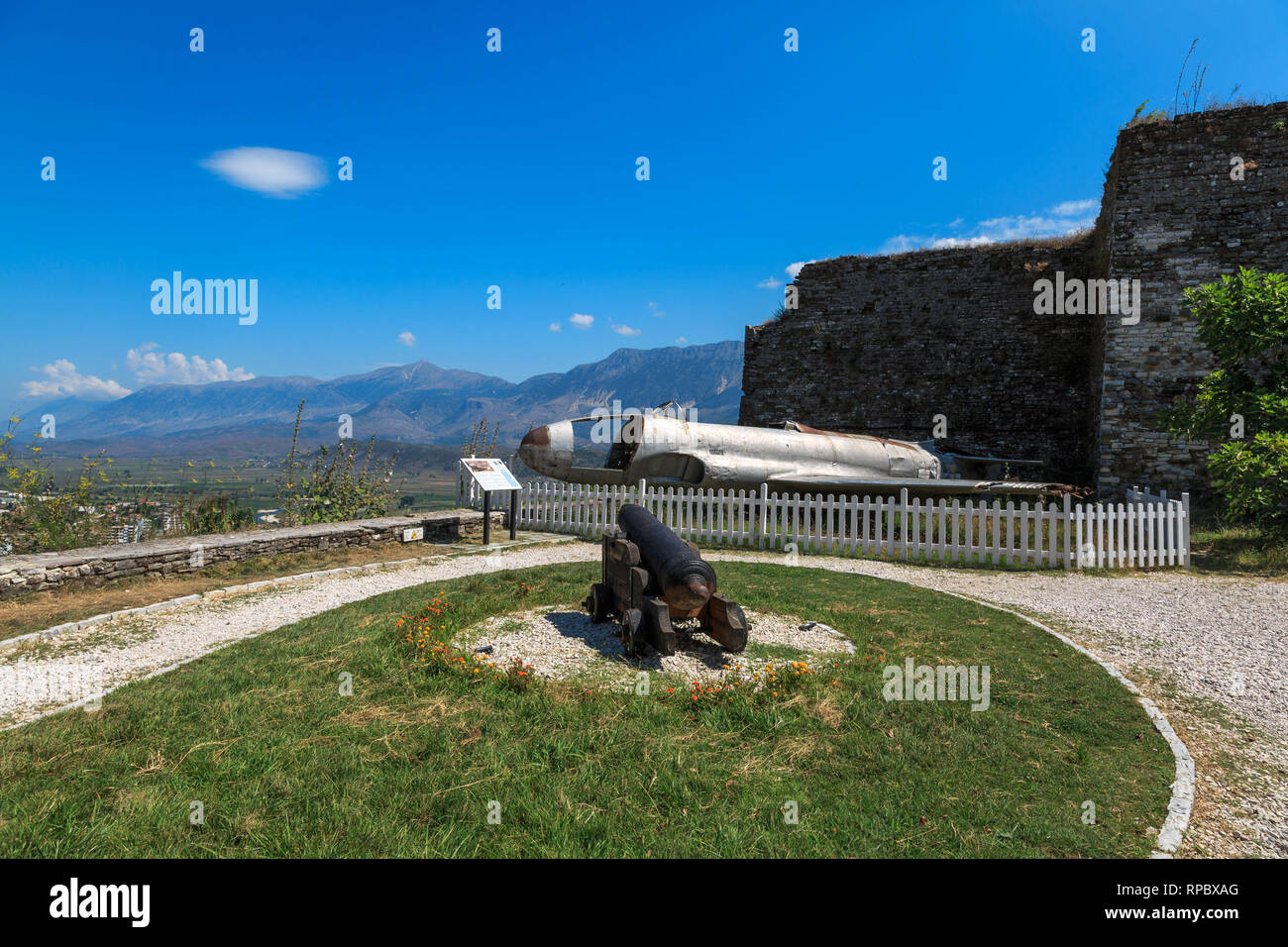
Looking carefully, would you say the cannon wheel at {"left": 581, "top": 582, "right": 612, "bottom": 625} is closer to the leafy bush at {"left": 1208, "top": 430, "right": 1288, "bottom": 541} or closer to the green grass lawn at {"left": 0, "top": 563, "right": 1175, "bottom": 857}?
the green grass lawn at {"left": 0, "top": 563, "right": 1175, "bottom": 857}

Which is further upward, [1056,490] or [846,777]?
[1056,490]

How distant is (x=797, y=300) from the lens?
2262 centimetres

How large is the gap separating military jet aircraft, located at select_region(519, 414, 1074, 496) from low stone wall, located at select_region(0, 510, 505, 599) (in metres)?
3.36

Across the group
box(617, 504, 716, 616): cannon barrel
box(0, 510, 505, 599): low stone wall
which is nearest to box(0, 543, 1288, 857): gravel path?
box(0, 510, 505, 599): low stone wall

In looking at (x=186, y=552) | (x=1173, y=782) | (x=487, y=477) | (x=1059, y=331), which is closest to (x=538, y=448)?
(x=487, y=477)

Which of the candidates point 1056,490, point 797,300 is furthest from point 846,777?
point 797,300

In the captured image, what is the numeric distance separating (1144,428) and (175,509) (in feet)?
69.9

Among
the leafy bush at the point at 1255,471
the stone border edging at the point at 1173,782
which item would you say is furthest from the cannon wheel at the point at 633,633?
the leafy bush at the point at 1255,471

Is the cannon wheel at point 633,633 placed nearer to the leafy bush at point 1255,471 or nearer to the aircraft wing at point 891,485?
the aircraft wing at point 891,485

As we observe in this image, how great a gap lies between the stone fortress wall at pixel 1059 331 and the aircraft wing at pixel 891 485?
11.4 ft

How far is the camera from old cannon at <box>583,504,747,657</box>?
564cm

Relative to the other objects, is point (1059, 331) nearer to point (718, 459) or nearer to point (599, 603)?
point (718, 459)
